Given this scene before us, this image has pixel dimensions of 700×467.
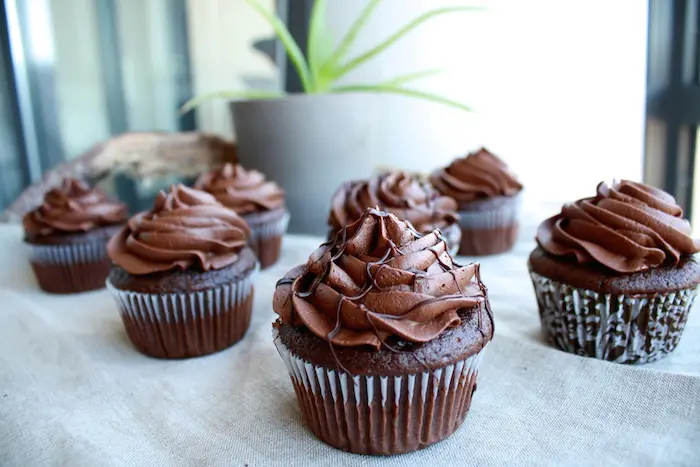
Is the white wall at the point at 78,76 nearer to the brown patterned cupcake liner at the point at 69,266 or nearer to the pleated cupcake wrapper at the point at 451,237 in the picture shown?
the brown patterned cupcake liner at the point at 69,266

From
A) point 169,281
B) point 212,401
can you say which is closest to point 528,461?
point 212,401

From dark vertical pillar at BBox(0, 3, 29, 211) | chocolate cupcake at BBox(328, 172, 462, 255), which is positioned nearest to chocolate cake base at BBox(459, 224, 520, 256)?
chocolate cupcake at BBox(328, 172, 462, 255)

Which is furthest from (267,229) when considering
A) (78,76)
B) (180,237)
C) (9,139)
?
(78,76)

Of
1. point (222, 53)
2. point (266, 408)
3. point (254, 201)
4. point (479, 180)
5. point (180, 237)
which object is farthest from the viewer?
point (222, 53)

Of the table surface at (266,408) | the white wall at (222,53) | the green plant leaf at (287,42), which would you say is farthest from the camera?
the white wall at (222,53)

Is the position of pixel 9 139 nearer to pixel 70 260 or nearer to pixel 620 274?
pixel 70 260

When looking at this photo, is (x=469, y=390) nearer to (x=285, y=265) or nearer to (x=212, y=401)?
(x=212, y=401)

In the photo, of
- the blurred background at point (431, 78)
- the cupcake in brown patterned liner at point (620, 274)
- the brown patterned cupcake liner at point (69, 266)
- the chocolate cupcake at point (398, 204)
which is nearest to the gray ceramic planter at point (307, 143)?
the blurred background at point (431, 78)
